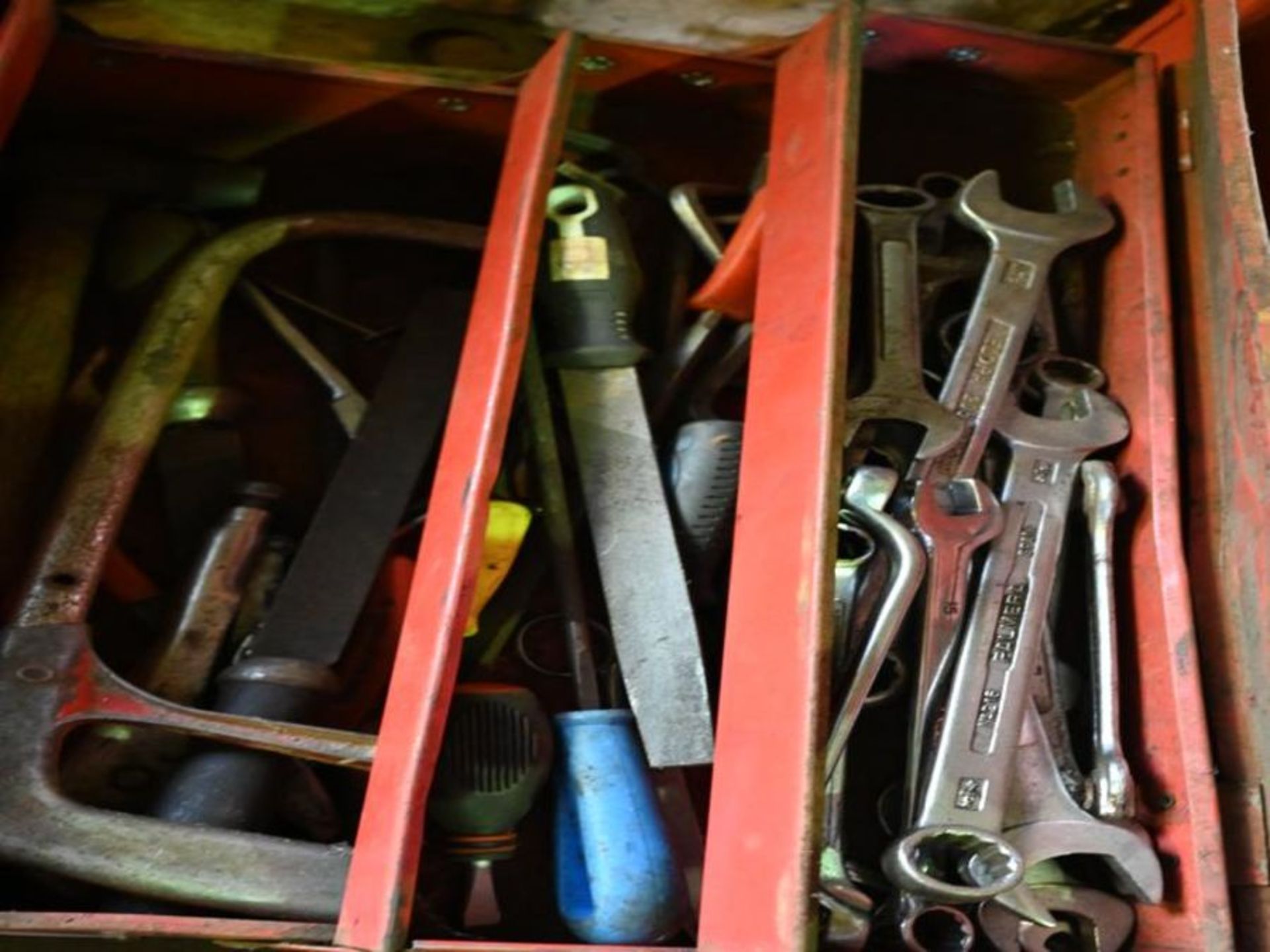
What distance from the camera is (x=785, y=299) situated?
3.93ft

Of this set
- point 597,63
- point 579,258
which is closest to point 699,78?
point 597,63

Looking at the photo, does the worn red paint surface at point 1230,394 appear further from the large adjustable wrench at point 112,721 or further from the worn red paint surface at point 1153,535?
the large adjustable wrench at point 112,721

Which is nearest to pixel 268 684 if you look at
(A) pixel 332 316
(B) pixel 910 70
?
(A) pixel 332 316

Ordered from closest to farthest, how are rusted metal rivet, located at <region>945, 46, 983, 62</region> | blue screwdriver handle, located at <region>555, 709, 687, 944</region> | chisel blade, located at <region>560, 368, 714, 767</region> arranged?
1. blue screwdriver handle, located at <region>555, 709, 687, 944</region>
2. chisel blade, located at <region>560, 368, 714, 767</region>
3. rusted metal rivet, located at <region>945, 46, 983, 62</region>

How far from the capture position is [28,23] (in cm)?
115

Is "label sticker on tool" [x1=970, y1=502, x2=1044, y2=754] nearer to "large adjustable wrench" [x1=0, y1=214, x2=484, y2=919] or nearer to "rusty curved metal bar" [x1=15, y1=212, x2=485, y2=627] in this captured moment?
"large adjustable wrench" [x1=0, y1=214, x2=484, y2=919]

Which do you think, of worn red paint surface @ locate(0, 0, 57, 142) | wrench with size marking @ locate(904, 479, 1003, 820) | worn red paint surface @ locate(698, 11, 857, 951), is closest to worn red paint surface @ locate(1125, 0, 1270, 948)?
wrench with size marking @ locate(904, 479, 1003, 820)

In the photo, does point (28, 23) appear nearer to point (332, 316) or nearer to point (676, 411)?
point (332, 316)

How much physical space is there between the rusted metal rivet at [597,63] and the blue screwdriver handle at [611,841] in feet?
2.29

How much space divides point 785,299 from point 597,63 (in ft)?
1.26

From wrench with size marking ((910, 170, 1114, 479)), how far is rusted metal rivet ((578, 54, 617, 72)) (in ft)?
1.35

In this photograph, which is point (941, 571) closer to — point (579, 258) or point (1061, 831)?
point (1061, 831)

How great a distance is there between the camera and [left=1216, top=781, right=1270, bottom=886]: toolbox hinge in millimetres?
1102

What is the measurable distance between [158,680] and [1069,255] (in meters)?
1.06
